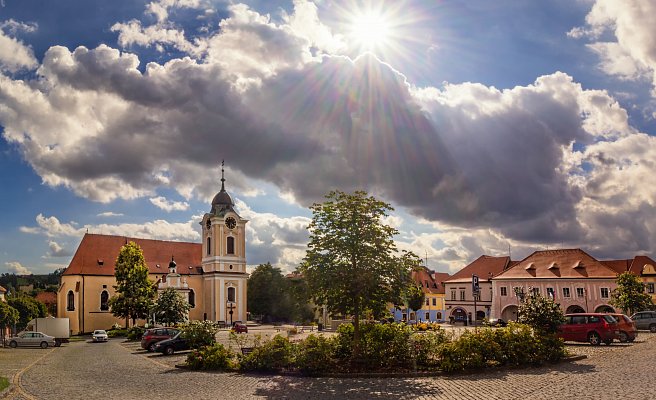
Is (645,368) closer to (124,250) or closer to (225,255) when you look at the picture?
(124,250)

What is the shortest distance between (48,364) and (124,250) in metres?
38.9

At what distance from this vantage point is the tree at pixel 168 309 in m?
58.1

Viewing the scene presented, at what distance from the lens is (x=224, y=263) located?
88.1 metres

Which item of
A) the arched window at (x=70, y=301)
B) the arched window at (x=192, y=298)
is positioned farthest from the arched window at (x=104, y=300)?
the arched window at (x=192, y=298)

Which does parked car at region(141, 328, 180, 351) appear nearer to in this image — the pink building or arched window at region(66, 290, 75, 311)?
the pink building

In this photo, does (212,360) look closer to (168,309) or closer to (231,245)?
(168,309)

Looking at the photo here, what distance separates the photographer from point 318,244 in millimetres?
24359

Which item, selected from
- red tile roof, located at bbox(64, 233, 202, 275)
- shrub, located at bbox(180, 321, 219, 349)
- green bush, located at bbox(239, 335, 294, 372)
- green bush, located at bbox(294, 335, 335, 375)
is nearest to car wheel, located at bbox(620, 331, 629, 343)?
green bush, located at bbox(294, 335, 335, 375)

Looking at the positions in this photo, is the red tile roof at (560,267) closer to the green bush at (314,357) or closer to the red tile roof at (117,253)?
the red tile roof at (117,253)

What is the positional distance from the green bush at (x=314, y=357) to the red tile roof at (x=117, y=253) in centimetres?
6296

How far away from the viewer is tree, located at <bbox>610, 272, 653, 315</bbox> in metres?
52.7

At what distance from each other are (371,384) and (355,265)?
5.61 m

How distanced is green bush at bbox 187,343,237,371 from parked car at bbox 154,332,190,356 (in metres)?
8.81

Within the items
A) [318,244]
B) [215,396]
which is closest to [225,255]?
[318,244]
